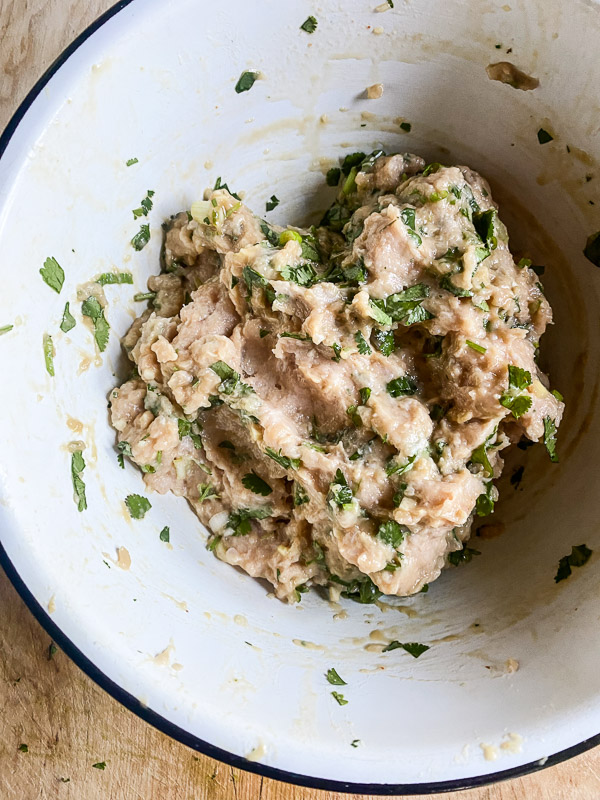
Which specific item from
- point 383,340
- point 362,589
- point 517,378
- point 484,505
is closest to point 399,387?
point 383,340

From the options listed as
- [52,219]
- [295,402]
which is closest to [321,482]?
[295,402]

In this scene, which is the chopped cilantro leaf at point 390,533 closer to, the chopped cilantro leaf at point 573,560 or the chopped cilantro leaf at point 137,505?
the chopped cilantro leaf at point 573,560

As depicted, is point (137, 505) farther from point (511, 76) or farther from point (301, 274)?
point (511, 76)

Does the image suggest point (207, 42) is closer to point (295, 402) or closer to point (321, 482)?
point (295, 402)

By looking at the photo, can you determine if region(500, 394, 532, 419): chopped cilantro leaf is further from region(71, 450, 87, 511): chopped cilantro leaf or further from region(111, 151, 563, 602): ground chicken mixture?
region(71, 450, 87, 511): chopped cilantro leaf

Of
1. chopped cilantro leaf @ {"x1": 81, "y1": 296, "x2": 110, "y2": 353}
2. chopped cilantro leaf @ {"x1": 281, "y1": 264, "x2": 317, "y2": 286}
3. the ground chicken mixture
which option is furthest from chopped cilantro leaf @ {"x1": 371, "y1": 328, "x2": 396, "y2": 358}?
chopped cilantro leaf @ {"x1": 81, "y1": 296, "x2": 110, "y2": 353}
